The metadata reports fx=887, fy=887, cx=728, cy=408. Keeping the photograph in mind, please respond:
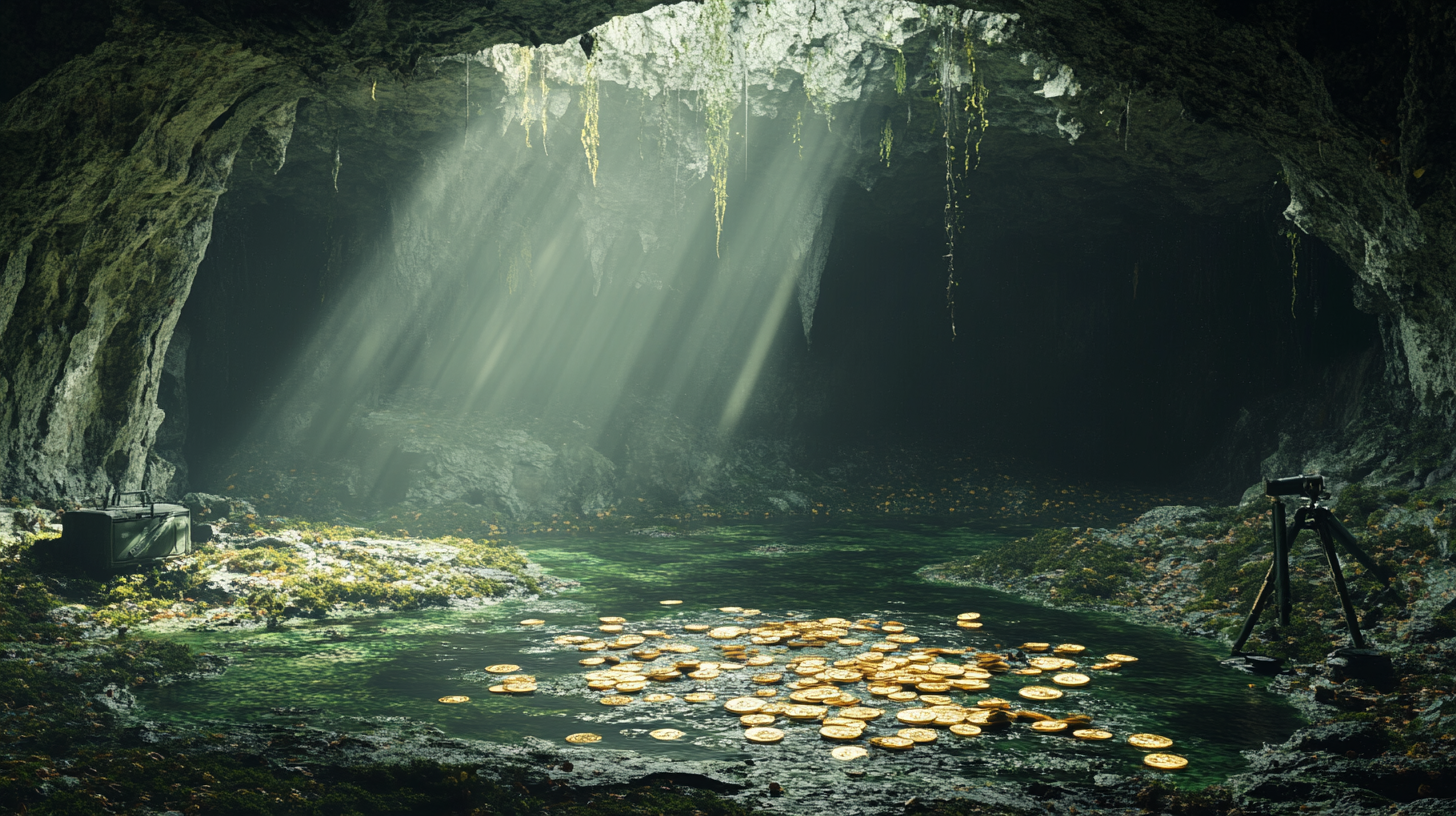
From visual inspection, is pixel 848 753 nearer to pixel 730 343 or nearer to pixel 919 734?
pixel 919 734

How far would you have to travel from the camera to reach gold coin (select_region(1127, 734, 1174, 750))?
4.71 metres

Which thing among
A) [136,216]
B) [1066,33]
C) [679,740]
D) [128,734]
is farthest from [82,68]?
[1066,33]

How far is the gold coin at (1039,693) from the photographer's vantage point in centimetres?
550

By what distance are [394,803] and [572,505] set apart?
1240 cm

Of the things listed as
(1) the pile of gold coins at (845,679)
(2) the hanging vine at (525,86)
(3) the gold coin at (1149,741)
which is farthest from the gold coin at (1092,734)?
(2) the hanging vine at (525,86)

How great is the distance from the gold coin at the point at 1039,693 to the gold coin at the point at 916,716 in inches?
31.3

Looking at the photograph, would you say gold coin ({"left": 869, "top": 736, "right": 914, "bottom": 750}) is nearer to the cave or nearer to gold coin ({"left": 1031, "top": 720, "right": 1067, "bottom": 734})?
the cave

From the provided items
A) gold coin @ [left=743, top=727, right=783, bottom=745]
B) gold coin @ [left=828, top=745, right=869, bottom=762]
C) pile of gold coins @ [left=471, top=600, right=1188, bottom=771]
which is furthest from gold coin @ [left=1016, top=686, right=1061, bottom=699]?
gold coin @ [left=743, top=727, right=783, bottom=745]

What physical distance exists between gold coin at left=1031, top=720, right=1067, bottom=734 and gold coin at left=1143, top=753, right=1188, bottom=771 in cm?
50

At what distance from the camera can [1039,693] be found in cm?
555

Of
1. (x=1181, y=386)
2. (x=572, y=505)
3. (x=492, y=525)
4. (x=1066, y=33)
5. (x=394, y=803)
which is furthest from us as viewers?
(x=1181, y=386)

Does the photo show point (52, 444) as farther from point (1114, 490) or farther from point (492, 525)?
point (1114, 490)

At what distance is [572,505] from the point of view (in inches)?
637

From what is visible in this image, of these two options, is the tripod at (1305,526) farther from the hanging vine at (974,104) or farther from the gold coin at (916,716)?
the hanging vine at (974,104)
